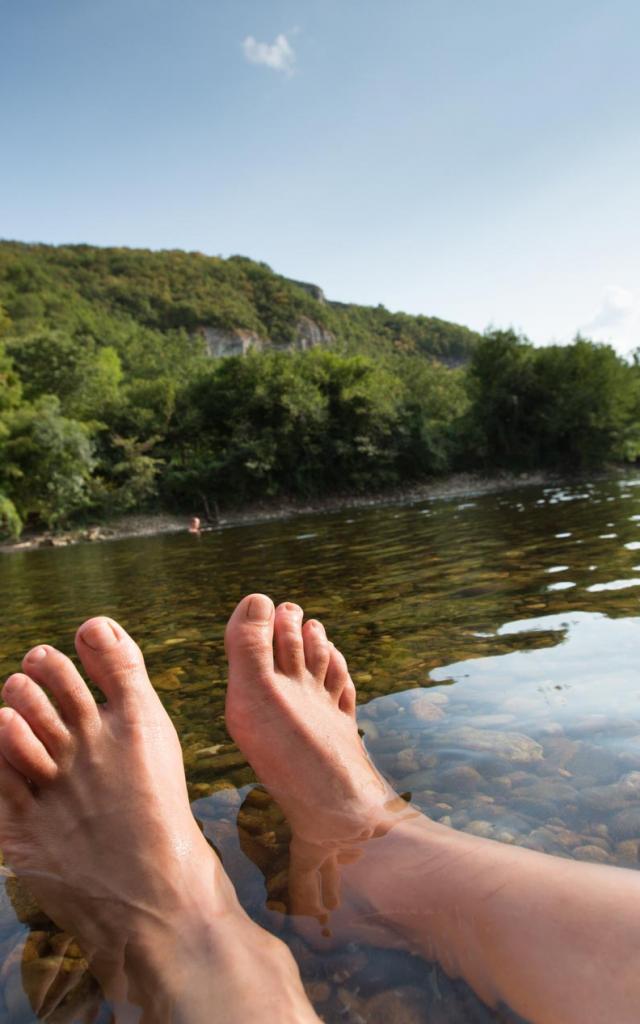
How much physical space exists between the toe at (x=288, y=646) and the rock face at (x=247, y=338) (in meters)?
57.1

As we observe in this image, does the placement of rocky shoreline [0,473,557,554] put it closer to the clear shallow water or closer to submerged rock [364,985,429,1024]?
the clear shallow water

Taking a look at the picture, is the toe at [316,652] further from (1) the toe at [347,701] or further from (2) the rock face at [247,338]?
(2) the rock face at [247,338]

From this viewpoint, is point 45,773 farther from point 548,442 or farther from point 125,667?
point 548,442

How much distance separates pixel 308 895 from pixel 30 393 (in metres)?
27.4

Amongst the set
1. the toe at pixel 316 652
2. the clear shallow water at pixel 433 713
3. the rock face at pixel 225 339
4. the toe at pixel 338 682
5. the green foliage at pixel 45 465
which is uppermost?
the rock face at pixel 225 339

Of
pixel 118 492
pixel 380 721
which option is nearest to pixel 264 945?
pixel 380 721

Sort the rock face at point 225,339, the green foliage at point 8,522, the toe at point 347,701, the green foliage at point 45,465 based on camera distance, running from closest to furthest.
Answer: the toe at point 347,701 → the green foliage at point 8,522 → the green foliage at point 45,465 → the rock face at point 225,339

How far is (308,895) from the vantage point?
99cm

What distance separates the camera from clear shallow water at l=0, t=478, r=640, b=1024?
85 centimetres

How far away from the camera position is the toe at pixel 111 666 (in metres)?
1.32

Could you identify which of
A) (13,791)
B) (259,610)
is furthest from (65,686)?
(259,610)

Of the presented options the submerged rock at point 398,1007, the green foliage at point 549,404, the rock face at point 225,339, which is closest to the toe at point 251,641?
the submerged rock at point 398,1007

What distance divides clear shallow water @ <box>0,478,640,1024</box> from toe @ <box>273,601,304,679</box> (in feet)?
0.81

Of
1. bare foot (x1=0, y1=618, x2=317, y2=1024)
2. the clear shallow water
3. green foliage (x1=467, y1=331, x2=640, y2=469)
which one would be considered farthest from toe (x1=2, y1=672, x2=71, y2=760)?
green foliage (x1=467, y1=331, x2=640, y2=469)
